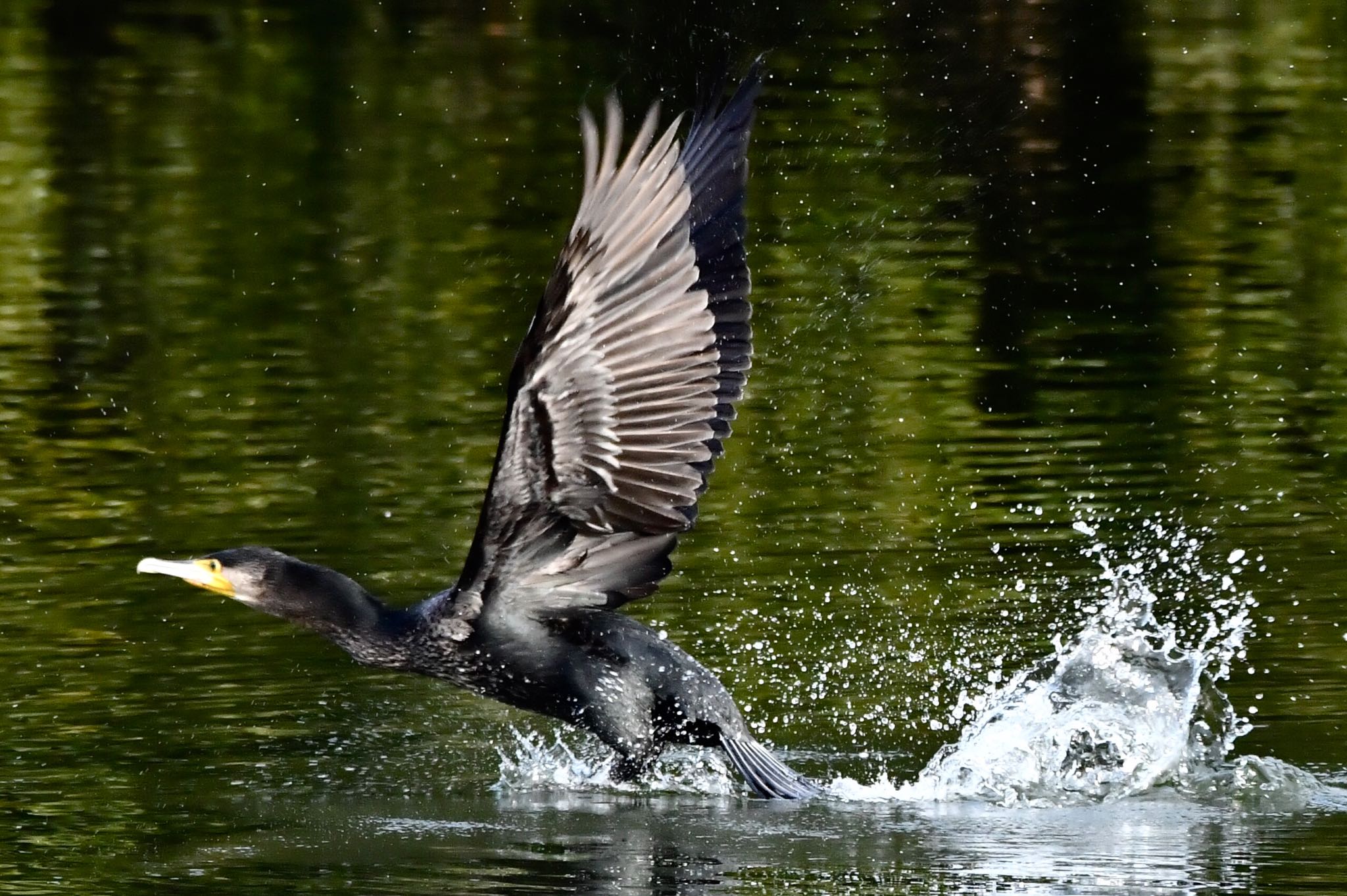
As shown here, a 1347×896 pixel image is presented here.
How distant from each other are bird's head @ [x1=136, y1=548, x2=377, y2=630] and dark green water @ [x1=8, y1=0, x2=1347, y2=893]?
0.47 metres

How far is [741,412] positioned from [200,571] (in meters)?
4.43

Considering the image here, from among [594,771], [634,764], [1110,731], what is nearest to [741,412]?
[594,771]

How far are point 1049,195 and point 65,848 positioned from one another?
9.55 m

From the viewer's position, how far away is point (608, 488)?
6.21 m

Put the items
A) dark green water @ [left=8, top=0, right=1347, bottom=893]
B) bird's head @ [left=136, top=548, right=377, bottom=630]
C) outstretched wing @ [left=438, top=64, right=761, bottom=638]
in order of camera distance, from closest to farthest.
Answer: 1. outstretched wing @ [left=438, top=64, right=761, bottom=638]
2. dark green water @ [left=8, top=0, right=1347, bottom=893]
3. bird's head @ [left=136, top=548, right=377, bottom=630]

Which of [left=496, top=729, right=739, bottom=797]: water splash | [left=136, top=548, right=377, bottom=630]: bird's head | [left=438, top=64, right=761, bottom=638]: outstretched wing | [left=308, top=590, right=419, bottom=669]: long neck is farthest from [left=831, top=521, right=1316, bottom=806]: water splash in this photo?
[left=136, top=548, right=377, bottom=630]: bird's head

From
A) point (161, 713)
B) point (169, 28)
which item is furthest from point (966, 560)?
point (169, 28)

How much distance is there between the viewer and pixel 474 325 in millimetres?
12219

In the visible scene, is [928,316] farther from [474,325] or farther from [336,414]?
[336,414]

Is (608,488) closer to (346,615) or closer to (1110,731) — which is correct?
(346,615)

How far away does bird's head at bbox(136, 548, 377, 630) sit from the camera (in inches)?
254

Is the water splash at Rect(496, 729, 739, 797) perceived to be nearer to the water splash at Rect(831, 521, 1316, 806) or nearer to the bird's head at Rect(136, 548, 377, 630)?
the water splash at Rect(831, 521, 1316, 806)

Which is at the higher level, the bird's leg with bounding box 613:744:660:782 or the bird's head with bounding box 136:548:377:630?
the bird's head with bounding box 136:548:377:630

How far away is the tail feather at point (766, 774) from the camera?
20.8 ft
